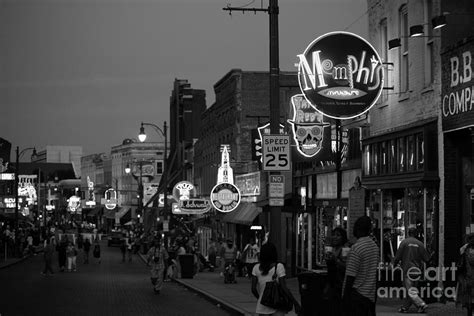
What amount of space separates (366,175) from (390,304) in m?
6.14

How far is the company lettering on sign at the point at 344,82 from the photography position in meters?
23.8

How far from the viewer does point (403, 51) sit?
2580cm

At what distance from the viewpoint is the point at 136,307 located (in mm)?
25875

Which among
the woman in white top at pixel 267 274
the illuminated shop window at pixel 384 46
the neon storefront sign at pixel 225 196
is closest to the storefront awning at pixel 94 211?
the neon storefront sign at pixel 225 196

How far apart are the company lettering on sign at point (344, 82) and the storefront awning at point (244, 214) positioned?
21.6 m

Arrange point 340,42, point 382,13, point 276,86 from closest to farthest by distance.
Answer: point 276,86, point 340,42, point 382,13

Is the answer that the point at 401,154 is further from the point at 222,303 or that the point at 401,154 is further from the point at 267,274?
the point at 267,274

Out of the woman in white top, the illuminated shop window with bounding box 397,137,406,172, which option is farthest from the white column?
the woman in white top

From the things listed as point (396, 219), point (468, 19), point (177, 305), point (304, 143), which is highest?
point (468, 19)

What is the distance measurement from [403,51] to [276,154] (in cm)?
678

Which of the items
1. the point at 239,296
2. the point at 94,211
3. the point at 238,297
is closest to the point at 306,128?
the point at 239,296

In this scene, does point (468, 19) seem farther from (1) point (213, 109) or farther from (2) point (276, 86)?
(1) point (213, 109)

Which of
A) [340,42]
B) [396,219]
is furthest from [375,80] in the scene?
[396,219]

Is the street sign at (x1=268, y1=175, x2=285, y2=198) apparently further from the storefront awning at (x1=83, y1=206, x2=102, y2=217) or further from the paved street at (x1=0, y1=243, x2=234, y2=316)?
the storefront awning at (x1=83, y1=206, x2=102, y2=217)
